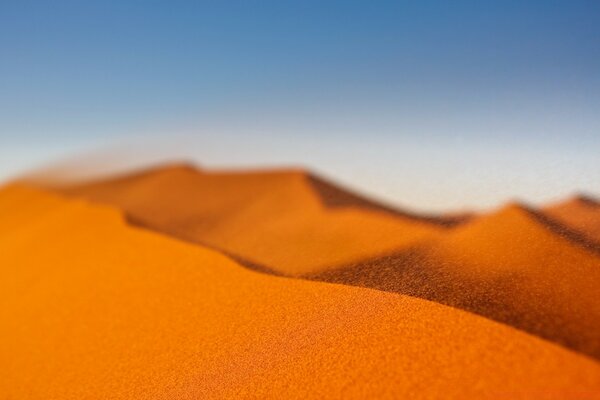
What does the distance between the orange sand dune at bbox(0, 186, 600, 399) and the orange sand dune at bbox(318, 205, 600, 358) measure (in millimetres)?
98

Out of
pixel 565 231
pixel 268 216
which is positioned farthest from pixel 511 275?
pixel 268 216

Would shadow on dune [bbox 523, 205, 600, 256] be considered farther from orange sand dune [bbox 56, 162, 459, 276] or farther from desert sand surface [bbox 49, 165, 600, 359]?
orange sand dune [bbox 56, 162, 459, 276]

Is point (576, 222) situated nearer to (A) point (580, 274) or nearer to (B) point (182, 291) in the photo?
(A) point (580, 274)

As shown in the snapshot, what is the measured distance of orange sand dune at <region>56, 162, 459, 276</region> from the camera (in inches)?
115

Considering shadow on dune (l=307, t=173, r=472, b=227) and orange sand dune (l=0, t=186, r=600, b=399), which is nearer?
orange sand dune (l=0, t=186, r=600, b=399)

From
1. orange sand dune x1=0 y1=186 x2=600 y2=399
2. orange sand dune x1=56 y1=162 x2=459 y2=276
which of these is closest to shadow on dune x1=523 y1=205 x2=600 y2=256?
orange sand dune x1=56 y1=162 x2=459 y2=276

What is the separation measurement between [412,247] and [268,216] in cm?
161

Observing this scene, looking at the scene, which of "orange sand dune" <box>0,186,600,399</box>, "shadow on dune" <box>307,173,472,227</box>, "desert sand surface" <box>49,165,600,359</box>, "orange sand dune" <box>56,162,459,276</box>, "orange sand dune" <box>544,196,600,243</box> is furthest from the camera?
"shadow on dune" <box>307,173,472,227</box>

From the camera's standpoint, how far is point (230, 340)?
2.09 metres

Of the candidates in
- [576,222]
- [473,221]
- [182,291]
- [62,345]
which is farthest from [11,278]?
[576,222]

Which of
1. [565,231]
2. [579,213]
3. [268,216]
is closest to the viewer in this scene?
[565,231]

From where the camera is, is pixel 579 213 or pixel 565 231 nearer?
pixel 565 231

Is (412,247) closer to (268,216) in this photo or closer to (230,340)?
(230,340)

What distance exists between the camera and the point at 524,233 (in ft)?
7.79
